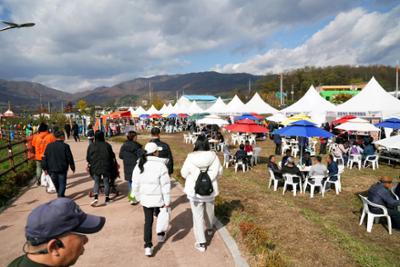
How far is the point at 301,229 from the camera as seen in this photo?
5332 millimetres

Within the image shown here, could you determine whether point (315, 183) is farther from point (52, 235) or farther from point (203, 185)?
point (52, 235)

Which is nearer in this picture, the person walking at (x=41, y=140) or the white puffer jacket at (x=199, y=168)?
the white puffer jacket at (x=199, y=168)

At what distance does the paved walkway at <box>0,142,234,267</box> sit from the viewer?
4.01m

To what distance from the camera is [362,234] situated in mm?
5379

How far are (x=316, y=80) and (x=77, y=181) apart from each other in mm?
92597

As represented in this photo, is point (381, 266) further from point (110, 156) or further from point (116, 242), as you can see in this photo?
point (110, 156)

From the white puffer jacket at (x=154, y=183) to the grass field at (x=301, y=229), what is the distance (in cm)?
157

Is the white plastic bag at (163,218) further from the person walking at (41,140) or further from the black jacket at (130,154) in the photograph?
the person walking at (41,140)

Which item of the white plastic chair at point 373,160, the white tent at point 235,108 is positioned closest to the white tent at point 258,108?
the white tent at point 235,108

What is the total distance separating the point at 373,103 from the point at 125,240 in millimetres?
13858

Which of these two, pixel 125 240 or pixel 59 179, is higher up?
pixel 59 179

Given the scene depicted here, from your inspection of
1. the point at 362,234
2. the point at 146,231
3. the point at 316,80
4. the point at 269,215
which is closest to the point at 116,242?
the point at 146,231

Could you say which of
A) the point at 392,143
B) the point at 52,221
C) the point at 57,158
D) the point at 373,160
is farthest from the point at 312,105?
the point at 52,221

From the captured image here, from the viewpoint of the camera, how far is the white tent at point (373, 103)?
13.2 meters
